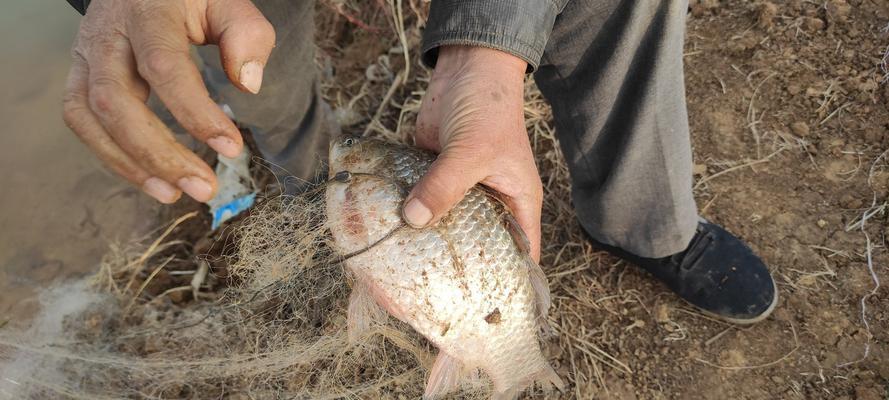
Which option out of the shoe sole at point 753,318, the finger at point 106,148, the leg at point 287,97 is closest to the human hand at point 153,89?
the finger at point 106,148

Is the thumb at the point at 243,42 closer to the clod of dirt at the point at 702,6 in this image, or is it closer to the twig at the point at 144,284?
the twig at the point at 144,284

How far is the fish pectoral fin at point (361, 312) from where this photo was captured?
5.10 ft

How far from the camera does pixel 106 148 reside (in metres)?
1.21

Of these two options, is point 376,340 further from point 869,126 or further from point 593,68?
point 869,126

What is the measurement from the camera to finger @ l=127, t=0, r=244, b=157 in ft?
3.96

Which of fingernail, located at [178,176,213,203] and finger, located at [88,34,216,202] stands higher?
finger, located at [88,34,216,202]

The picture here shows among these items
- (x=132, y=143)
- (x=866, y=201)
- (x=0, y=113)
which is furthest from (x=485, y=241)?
(x=0, y=113)

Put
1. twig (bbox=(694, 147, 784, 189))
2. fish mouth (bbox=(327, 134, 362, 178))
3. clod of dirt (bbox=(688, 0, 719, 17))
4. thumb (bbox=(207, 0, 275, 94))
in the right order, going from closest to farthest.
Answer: thumb (bbox=(207, 0, 275, 94)) < fish mouth (bbox=(327, 134, 362, 178)) < twig (bbox=(694, 147, 784, 189)) < clod of dirt (bbox=(688, 0, 719, 17))

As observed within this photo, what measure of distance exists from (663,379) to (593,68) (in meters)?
1.28

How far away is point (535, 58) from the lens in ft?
5.37

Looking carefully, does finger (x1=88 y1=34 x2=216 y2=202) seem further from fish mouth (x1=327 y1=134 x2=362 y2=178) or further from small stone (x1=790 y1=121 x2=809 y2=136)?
small stone (x1=790 y1=121 x2=809 y2=136)

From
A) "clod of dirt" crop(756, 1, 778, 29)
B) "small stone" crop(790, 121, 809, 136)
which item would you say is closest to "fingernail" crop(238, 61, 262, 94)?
"small stone" crop(790, 121, 809, 136)

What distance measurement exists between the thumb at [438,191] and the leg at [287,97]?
0.98m

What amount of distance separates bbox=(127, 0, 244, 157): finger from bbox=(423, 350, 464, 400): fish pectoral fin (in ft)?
2.68
